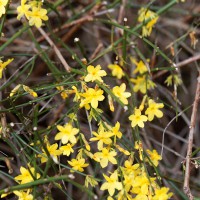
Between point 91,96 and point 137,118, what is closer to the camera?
point 91,96

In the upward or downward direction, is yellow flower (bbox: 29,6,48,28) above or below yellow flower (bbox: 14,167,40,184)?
above

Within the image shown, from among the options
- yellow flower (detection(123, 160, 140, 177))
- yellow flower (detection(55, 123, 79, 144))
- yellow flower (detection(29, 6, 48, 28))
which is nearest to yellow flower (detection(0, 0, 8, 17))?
yellow flower (detection(29, 6, 48, 28))

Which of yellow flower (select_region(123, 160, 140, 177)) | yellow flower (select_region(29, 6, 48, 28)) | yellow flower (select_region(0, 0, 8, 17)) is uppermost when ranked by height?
yellow flower (select_region(0, 0, 8, 17))

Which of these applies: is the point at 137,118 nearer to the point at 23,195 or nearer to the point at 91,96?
the point at 91,96

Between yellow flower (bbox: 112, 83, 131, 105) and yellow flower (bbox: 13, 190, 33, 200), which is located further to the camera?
yellow flower (bbox: 112, 83, 131, 105)

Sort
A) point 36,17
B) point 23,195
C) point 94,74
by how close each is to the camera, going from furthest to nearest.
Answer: point 36,17 < point 94,74 < point 23,195

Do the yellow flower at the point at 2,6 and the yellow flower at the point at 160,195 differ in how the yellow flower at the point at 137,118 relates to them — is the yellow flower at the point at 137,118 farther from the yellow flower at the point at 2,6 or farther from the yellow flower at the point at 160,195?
the yellow flower at the point at 2,6

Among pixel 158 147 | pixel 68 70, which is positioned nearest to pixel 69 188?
pixel 158 147

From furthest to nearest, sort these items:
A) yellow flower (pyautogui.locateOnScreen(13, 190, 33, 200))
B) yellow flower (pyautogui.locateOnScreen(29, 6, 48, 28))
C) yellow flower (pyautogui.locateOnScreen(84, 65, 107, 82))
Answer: yellow flower (pyautogui.locateOnScreen(29, 6, 48, 28)), yellow flower (pyautogui.locateOnScreen(84, 65, 107, 82)), yellow flower (pyautogui.locateOnScreen(13, 190, 33, 200))

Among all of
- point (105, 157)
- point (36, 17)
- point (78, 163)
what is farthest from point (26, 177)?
point (36, 17)

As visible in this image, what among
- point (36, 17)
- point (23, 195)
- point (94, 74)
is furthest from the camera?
point (36, 17)

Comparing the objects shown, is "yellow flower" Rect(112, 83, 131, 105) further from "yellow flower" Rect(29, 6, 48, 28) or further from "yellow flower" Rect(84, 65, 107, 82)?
"yellow flower" Rect(29, 6, 48, 28)
